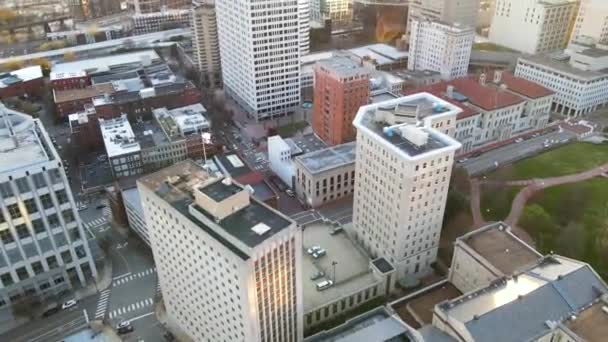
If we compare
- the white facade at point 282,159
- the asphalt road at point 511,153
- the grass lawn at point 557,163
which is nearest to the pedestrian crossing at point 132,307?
the white facade at point 282,159

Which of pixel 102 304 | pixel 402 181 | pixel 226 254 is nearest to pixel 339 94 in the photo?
pixel 402 181

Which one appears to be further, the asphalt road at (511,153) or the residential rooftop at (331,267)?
the asphalt road at (511,153)

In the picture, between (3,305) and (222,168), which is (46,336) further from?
(222,168)

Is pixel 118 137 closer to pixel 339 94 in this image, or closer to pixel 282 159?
pixel 282 159

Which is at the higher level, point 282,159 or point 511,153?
point 282,159

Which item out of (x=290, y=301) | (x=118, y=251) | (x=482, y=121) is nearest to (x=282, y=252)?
(x=290, y=301)

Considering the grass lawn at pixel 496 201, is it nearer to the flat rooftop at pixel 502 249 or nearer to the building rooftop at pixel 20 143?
the flat rooftop at pixel 502 249
